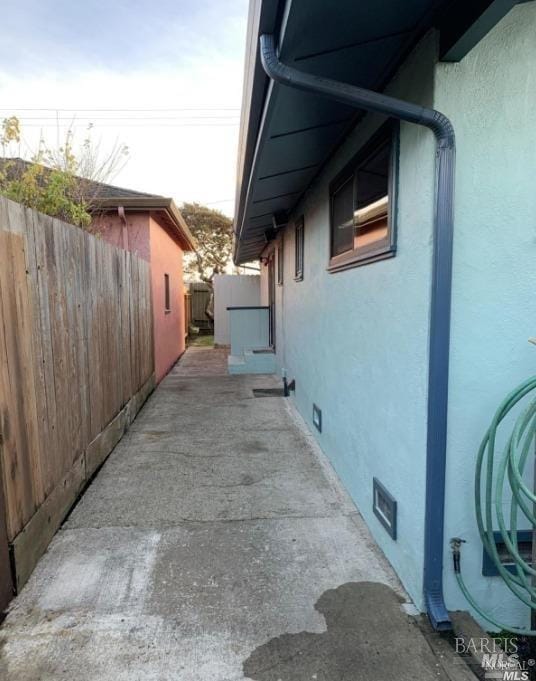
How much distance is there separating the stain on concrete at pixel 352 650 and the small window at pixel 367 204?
1.82m

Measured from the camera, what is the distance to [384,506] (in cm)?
249

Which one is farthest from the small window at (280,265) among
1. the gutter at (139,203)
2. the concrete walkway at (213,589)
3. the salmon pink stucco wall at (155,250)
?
the concrete walkway at (213,589)

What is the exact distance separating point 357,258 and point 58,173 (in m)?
3.18

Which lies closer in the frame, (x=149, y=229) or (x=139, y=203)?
(x=139, y=203)

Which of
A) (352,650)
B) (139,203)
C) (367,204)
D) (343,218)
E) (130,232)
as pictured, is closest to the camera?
(352,650)

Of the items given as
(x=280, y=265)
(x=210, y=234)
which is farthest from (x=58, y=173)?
(x=210, y=234)

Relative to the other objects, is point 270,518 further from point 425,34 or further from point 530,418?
point 425,34

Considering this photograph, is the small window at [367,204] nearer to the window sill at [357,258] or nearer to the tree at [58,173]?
the window sill at [357,258]

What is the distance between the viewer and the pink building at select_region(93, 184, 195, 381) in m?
7.17

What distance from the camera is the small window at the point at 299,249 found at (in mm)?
5444

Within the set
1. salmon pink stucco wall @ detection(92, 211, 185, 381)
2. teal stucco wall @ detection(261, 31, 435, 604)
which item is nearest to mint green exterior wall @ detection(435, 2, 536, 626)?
teal stucco wall @ detection(261, 31, 435, 604)

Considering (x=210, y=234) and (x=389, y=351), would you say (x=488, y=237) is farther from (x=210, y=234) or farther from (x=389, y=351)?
(x=210, y=234)

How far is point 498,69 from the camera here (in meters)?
1.81

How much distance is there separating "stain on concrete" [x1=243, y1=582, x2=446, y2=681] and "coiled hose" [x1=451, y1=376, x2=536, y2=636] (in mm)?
337
